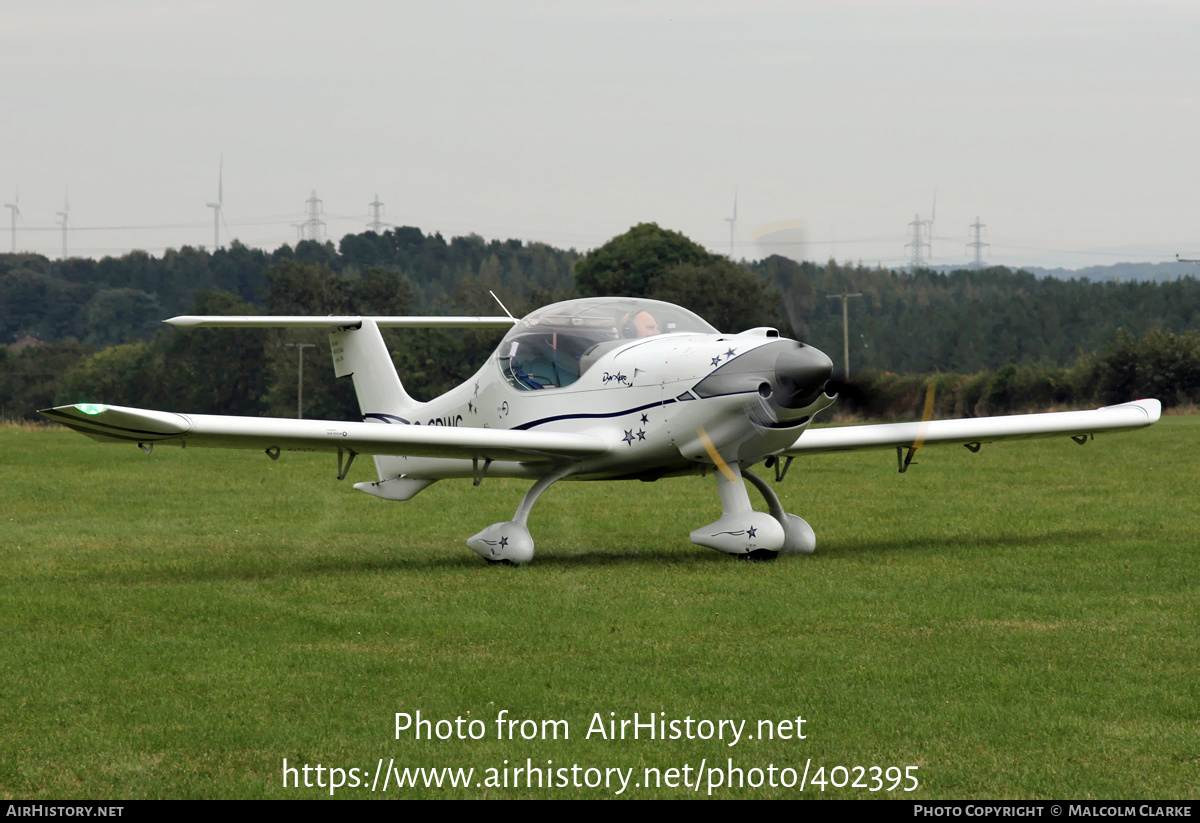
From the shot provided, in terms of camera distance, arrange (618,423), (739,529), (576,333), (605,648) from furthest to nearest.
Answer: (576,333) < (618,423) < (739,529) < (605,648)

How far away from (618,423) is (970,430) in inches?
162

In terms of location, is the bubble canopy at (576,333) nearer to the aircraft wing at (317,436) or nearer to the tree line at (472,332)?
the aircraft wing at (317,436)

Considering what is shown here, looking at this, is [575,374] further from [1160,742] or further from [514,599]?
[1160,742]

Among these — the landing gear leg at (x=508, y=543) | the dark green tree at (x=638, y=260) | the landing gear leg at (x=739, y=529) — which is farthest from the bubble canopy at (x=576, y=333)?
the dark green tree at (x=638, y=260)

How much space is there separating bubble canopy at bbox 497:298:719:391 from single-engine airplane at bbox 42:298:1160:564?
0.5 inches

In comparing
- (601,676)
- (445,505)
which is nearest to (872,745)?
(601,676)

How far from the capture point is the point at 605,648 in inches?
324

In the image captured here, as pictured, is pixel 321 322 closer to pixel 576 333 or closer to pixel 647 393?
pixel 576 333

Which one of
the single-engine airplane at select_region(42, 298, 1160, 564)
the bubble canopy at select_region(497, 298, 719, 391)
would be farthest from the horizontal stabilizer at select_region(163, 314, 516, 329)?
the bubble canopy at select_region(497, 298, 719, 391)

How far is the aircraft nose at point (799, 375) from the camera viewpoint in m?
11.4

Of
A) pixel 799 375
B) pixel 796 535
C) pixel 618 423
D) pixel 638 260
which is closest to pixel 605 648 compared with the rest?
pixel 799 375

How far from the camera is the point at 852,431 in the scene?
45.0 ft

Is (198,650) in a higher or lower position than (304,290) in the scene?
lower
